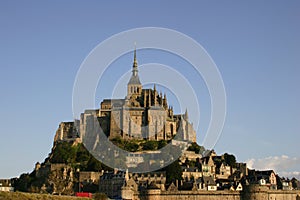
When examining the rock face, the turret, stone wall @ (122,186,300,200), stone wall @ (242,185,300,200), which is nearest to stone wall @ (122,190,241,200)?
stone wall @ (122,186,300,200)

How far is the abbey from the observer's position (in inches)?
4018

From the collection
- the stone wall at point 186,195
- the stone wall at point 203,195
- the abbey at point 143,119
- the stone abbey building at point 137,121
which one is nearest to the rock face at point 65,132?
the stone abbey building at point 137,121

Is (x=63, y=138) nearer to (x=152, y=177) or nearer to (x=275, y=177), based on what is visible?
(x=152, y=177)

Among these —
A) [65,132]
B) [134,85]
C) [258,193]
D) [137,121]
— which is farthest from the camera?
[134,85]

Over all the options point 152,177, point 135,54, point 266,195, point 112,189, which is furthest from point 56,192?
point 135,54

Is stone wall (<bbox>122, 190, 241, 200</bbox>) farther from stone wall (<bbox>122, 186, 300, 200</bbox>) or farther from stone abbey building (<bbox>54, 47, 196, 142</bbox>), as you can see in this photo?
stone abbey building (<bbox>54, 47, 196, 142</bbox>)

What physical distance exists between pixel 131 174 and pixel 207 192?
13.3 meters

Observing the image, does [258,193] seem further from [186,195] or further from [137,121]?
[137,121]

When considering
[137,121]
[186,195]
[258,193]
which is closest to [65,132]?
[137,121]

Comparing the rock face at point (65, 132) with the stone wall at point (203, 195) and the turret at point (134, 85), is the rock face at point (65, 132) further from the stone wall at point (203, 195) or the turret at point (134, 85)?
the stone wall at point (203, 195)

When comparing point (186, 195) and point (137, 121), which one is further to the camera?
point (137, 121)

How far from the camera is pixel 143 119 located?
340 ft

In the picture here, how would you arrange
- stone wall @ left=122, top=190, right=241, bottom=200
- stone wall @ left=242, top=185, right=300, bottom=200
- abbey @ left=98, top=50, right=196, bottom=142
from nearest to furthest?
stone wall @ left=242, top=185, right=300, bottom=200, stone wall @ left=122, top=190, right=241, bottom=200, abbey @ left=98, top=50, right=196, bottom=142

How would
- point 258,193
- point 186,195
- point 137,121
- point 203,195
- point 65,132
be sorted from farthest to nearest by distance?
1. point 65,132
2. point 137,121
3. point 203,195
4. point 186,195
5. point 258,193
